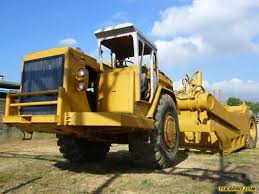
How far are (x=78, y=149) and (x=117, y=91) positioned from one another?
1.78 meters

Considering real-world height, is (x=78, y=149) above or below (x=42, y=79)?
below

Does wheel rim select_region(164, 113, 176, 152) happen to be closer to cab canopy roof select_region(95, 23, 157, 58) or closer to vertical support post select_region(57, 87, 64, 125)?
cab canopy roof select_region(95, 23, 157, 58)

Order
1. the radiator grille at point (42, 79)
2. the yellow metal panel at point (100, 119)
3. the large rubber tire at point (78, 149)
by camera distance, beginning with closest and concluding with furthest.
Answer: the yellow metal panel at point (100, 119)
the radiator grille at point (42, 79)
the large rubber tire at point (78, 149)

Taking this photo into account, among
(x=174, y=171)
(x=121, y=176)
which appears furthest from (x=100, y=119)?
(x=174, y=171)

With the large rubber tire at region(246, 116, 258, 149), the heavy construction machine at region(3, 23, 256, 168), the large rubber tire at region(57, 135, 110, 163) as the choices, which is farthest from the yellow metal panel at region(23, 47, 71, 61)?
the large rubber tire at region(246, 116, 258, 149)

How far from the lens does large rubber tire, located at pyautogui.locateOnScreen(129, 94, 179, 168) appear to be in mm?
6930

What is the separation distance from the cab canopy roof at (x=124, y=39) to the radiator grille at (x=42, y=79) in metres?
1.45

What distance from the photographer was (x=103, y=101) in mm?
7066

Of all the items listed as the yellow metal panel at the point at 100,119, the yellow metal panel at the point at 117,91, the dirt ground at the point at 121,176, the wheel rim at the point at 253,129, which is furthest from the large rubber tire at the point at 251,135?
the yellow metal panel at the point at 100,119

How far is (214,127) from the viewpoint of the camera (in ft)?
29.9

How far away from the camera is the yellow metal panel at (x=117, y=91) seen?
683cm

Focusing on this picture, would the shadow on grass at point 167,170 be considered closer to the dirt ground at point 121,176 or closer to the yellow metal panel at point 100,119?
the dirt ground at point 121,176

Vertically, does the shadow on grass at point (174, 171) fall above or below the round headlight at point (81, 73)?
below

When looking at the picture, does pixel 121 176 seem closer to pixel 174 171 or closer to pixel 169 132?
pixel 174 171
